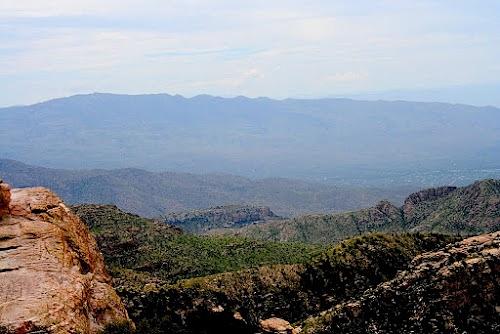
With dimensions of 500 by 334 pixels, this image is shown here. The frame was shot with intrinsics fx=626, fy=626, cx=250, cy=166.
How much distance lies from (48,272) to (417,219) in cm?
13835

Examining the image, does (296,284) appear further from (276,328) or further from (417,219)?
(417,219)

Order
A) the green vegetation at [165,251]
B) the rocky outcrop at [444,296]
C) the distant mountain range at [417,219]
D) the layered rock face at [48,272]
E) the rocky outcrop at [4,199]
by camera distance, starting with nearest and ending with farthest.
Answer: the layered rock face at [48,272] → the rocky outcrop at [4,199] → the rocky outcrop at [444,296] → the green vegetation at [165,251] → the distant mountain range at [417,219]

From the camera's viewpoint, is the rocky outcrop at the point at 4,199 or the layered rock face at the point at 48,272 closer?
the layered rock face at the point at 48,272

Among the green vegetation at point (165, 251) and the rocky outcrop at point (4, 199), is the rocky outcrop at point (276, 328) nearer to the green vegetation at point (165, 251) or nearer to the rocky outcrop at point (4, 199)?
the rocky outcrop at point (4, 199)

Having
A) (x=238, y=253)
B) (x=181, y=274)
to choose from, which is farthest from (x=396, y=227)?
(x=181, y=274)

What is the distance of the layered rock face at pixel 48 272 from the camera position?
2662 cm

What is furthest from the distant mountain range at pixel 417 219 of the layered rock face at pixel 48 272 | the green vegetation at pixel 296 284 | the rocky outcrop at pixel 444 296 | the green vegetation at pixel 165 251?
the layered rock face at pixel 48 272

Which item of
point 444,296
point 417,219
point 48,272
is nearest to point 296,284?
point 444,296

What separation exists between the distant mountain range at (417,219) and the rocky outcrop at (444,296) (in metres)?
91.4

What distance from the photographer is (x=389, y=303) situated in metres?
42.0

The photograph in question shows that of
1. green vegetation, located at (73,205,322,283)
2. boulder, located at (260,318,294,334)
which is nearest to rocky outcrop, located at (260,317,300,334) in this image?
boulder, located at (260,318,294,334)

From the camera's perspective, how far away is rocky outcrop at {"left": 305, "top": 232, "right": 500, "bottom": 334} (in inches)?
1513

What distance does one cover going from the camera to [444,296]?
39.4m

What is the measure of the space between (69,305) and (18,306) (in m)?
2.43
